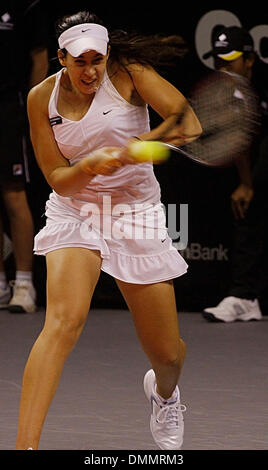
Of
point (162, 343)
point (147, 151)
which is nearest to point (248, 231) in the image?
point (162, 343)

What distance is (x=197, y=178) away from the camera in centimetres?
741

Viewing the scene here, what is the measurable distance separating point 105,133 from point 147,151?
1.04 ft

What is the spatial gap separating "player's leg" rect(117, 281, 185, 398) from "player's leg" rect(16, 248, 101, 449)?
205 millimetres

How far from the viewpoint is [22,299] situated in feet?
24.3

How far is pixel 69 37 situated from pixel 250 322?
11.5 feet

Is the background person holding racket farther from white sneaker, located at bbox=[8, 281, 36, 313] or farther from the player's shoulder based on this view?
the player's shoulder

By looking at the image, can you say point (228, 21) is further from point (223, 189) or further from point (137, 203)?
point (137, 203)

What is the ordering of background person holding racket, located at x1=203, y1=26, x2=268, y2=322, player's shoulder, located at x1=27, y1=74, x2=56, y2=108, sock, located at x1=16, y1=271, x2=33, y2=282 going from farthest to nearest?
sock, located at x1=16, y1=271, x2=33, y2=282 < background person holding racket, located at x1=203, y1=26, x2=268, y2=322 < player's shoulder, located at x1=27, y1=74, x2=56, y2=108

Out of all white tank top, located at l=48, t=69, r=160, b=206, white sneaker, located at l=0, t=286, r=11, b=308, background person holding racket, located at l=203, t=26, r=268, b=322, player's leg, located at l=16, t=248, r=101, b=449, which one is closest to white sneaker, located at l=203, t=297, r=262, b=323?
background person holding racket, located at l=203, t=26, r=268, b=322

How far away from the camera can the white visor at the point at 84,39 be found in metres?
3.80

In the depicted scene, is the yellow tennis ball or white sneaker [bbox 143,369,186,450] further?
white sneaker [bbox 143,369,186,450]

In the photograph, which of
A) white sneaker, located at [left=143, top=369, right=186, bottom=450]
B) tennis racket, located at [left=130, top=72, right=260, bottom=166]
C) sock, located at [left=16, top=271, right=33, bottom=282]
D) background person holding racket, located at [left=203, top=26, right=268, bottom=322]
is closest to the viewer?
tennis racket, located at [left=130, top=72, right=260, bottom=166]

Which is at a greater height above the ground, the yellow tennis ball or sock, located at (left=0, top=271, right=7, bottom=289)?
the yellow tennis ball

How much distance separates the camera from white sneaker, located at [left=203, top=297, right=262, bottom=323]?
699 centimetres
